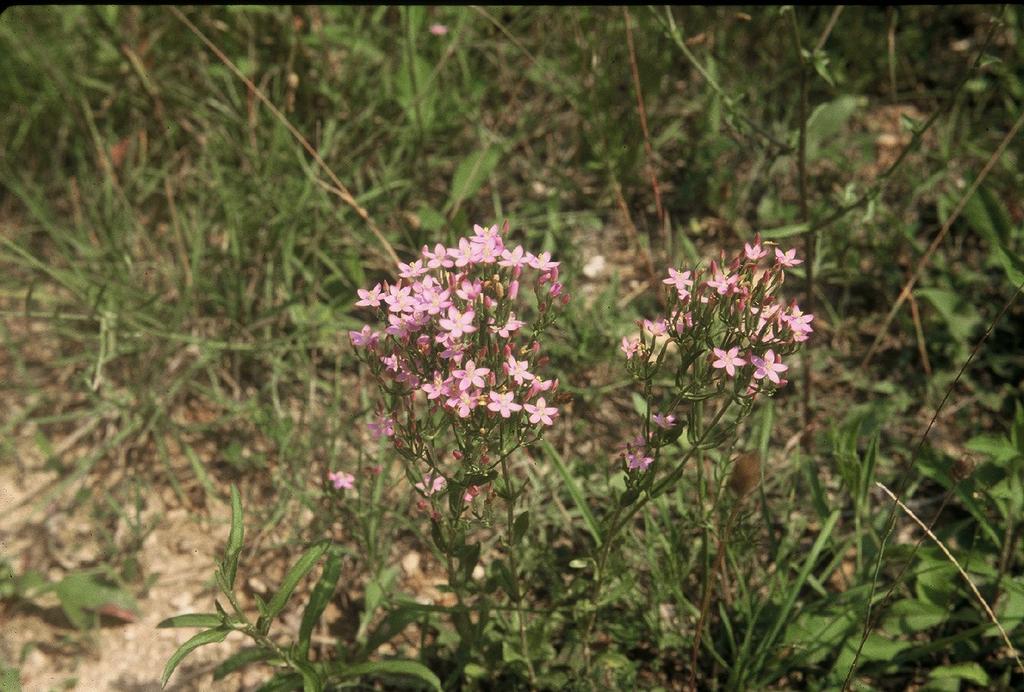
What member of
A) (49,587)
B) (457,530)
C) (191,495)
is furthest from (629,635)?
(49,587)

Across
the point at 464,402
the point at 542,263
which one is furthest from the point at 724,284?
the point at 464,402

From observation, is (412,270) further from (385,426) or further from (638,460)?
(638,460)

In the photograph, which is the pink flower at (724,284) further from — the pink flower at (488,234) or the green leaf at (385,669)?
the green leaf at (385,669)

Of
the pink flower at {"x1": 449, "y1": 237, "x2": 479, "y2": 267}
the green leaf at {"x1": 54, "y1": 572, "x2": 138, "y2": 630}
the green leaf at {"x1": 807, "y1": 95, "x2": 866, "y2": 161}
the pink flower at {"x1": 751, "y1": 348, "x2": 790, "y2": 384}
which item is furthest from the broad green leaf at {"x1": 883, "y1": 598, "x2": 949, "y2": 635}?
the green leaf at {"x1": 54, "y1": 572, "x2": 138, "y2": 630}

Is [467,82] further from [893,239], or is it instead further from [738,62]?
[893,239]

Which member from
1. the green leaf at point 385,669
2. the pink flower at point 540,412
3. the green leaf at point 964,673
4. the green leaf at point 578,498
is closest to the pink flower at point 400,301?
the pink flower at point 540,412

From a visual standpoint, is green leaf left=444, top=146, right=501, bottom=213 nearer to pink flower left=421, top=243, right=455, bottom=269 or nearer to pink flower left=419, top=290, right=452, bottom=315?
pink flower left=421, top=243, right=455, bottom=269
